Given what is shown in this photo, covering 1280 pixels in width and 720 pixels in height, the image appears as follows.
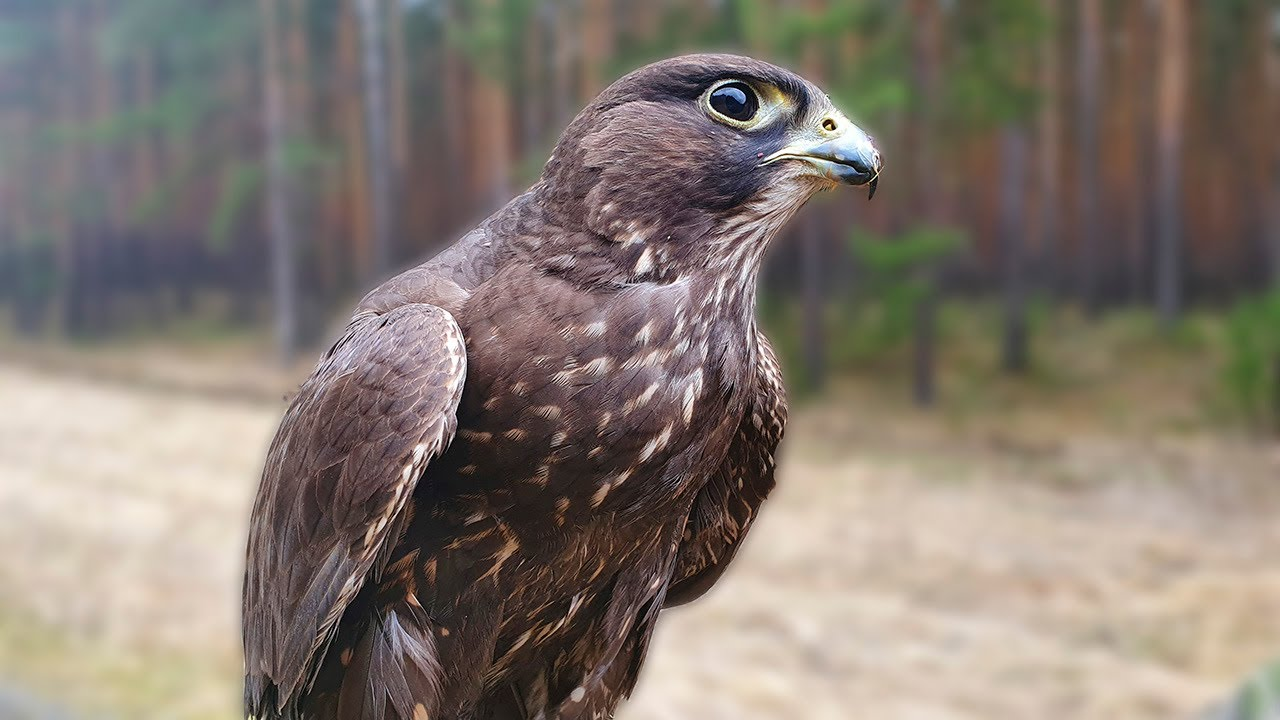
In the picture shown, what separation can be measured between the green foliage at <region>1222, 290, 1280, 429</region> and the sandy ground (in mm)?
321

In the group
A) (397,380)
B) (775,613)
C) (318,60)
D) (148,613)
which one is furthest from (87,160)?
(397,380)

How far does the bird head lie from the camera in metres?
1.65

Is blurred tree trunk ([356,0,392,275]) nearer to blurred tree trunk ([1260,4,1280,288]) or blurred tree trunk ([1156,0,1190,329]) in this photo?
blurred tree trunk ([1156,0,1190,329])

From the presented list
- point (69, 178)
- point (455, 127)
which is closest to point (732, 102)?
point (455, 127)

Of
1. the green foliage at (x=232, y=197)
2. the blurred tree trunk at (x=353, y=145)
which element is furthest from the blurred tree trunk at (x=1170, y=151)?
the green foliage at (x=232, y=197)

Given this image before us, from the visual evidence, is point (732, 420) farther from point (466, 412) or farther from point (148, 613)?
point (148, 613)

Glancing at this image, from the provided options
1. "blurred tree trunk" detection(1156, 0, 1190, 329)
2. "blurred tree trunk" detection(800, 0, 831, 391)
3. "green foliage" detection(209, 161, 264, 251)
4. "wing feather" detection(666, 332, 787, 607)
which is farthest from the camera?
"green foliage" detection(209, 161, 264, 251)

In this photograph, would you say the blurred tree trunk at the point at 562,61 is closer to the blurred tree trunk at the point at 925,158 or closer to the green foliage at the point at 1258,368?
the blurred tree trunk at the point at 925,158

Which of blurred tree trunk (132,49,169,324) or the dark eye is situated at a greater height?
the dark eye

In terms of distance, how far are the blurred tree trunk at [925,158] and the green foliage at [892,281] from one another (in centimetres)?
10

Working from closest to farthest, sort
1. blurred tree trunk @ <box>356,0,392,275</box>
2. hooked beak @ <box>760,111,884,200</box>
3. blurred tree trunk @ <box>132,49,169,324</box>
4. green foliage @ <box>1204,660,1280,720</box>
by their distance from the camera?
hooked beak @ <box>760,111,884,200</box> < green foliage @ <box>1204,660,1280,720</box> < blurred tree trunk @ <box>356,0,392,275</box> < blurred tree trunk @ <box>132,49,169,324</box>

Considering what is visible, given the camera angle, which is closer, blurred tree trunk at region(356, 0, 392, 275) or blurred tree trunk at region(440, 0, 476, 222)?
blurred tree trunk at region(440, 0, 476, 222)

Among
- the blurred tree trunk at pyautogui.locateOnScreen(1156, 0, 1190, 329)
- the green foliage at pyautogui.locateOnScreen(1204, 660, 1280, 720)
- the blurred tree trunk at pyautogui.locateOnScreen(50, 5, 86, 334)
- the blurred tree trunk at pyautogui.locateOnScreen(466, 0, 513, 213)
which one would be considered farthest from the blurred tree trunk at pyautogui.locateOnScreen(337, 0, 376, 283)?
the green foliage at pyautogui.locateOnScreen(1204, 660, 1280, 720)

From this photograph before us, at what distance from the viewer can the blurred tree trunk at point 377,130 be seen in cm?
1090
